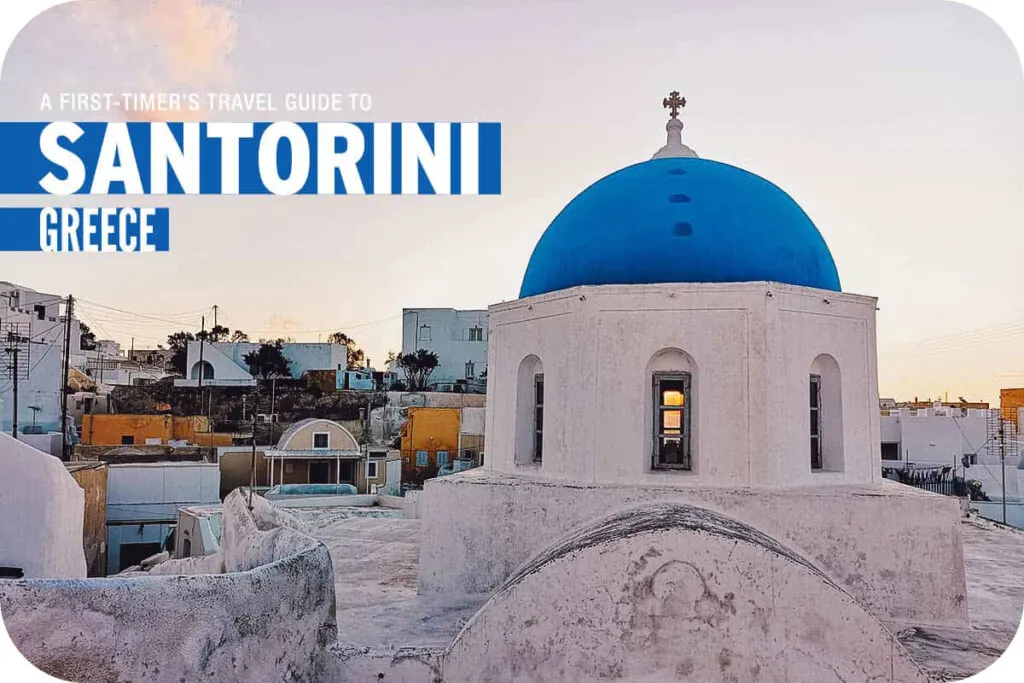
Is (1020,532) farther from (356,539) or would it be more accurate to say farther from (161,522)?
(161,522)

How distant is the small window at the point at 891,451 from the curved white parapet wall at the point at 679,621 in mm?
22593

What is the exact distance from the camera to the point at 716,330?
748 centimetres

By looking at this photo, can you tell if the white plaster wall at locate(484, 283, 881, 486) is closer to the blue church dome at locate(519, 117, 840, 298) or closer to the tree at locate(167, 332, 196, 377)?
the blue church dome at locate(519, 117, 840, 298)

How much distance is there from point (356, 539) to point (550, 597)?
642 cm

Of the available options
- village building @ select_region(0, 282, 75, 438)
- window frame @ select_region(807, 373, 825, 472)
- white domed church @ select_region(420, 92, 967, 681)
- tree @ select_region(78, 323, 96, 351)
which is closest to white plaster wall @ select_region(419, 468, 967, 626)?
white domed church @ select_region(420, 92, 967, 681)

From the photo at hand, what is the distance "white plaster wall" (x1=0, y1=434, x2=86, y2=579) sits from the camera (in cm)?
A: 730

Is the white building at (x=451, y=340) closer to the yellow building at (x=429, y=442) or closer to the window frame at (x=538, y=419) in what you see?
the yellow building at (x=429, y=442)

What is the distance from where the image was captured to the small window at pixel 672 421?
7680mm

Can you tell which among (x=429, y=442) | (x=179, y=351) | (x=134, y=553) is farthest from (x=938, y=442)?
(x=179, y=351)

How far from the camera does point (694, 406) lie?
7.57m

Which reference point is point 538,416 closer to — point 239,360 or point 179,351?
point 239,360

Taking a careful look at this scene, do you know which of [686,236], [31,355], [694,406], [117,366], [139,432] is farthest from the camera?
[117,366]

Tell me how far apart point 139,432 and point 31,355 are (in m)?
4.69

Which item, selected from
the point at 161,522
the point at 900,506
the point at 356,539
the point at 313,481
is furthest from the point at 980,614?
the point at 313,481
